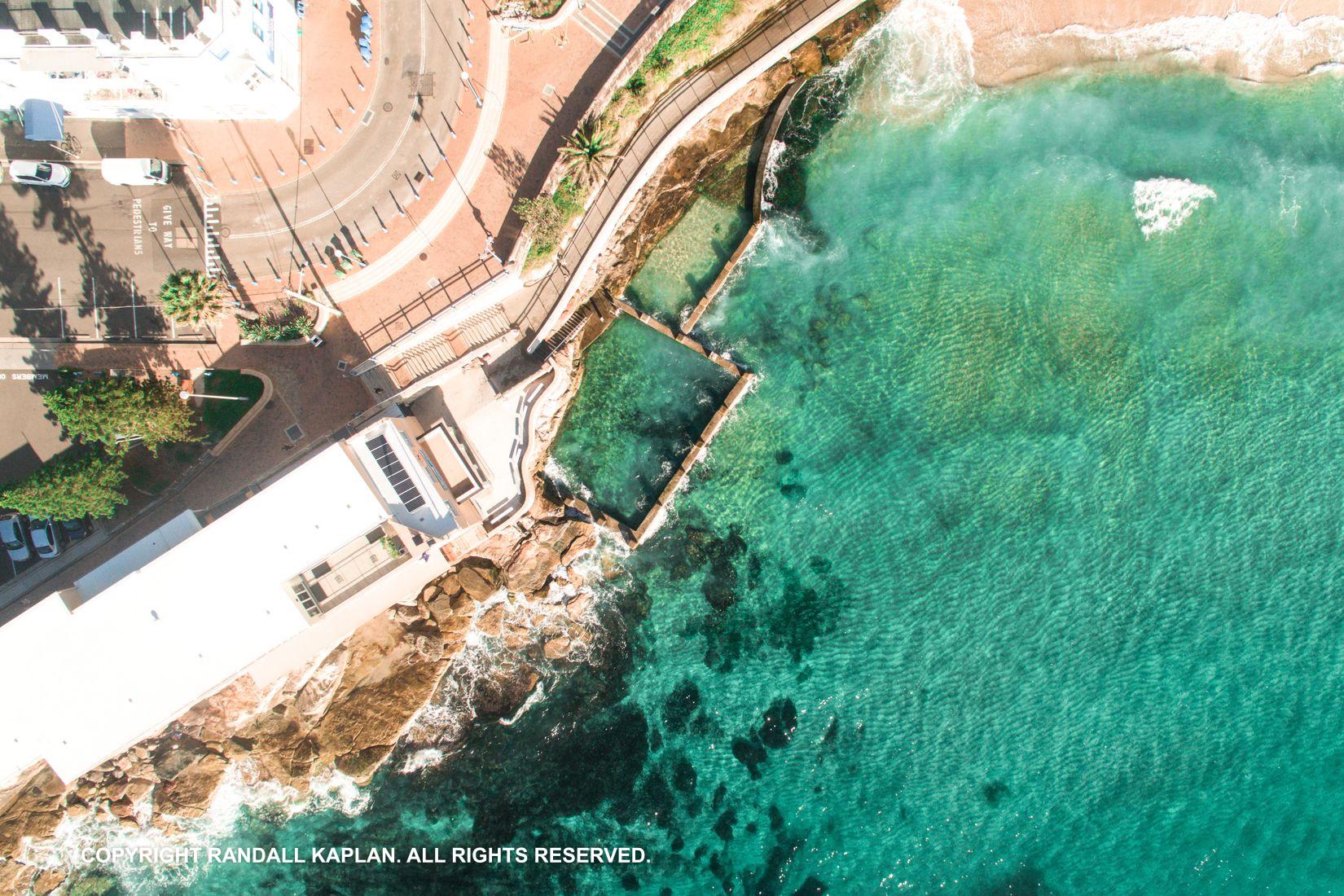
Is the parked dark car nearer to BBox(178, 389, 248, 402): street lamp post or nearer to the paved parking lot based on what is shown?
BBox(178, 389, 248, 402): street lamp post

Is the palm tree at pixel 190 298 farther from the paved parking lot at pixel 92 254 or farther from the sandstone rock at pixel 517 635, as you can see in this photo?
the sandstone rock at pixel 517 635

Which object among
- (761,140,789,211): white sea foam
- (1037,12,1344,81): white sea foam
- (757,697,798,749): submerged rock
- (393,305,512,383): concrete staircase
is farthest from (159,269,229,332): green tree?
(1037,12,1344,81): white sea foam

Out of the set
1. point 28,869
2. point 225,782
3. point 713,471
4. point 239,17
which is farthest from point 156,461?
Answer: point 713,471

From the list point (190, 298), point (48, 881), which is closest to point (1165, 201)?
point (190, 298)

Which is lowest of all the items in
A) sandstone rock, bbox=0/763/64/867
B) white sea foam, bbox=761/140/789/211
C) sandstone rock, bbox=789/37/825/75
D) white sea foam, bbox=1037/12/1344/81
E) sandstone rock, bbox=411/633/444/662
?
sandstone rock, bbox=411/633/444/662

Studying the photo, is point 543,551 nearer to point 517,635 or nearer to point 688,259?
point 517,635

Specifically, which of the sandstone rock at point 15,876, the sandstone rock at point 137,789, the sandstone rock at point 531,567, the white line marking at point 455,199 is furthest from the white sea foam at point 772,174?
the sandstone rock at point 15,876

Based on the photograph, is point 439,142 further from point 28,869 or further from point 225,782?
point 28,869
